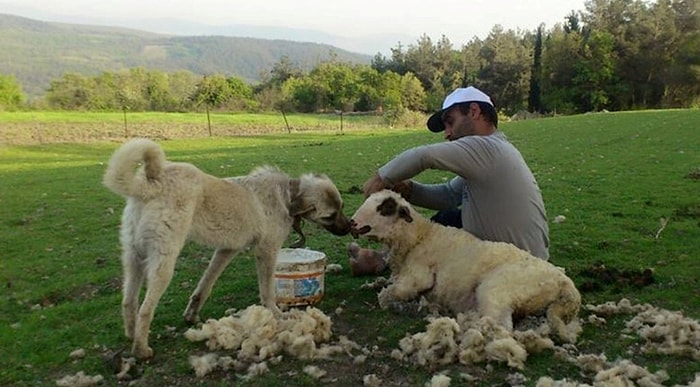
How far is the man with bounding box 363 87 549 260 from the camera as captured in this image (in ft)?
21.4

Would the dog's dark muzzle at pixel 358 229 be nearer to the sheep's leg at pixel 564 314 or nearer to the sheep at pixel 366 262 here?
the sheep at pixel 366 262

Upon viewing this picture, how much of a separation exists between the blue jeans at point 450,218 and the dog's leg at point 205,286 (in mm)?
2709

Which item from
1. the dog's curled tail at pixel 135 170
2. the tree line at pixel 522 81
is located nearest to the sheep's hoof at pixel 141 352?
the dog's curled tail at pixel 135 170

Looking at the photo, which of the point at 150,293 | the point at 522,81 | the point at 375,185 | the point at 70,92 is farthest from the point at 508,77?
the point at 150,293

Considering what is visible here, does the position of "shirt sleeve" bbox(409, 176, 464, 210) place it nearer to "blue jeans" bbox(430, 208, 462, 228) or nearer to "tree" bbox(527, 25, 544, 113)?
"blue jeans" bbox(430, 208, 462, 228)

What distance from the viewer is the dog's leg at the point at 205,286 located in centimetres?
654

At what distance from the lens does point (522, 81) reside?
9169 centimetres

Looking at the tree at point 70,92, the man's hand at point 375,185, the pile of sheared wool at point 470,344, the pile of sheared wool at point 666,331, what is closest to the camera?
the pile of sheared wool at point 470,344

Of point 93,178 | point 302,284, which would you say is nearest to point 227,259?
point 302,284

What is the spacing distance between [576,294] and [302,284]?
9.16ft

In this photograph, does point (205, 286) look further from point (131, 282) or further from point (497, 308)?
point (497, 308)

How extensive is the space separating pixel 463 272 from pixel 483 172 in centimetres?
107

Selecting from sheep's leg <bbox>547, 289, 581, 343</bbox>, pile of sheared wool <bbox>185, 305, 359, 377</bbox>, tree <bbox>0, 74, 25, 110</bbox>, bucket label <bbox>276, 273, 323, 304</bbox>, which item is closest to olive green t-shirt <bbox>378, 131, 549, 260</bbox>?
sheep's leg <bbox>547, 289, 581, 343</bbox>

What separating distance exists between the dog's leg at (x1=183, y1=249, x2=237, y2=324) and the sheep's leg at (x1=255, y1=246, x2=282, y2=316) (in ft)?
1.20
